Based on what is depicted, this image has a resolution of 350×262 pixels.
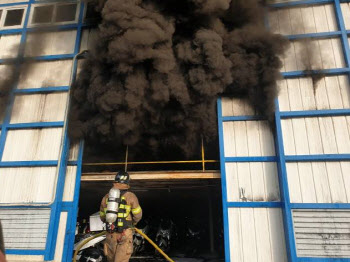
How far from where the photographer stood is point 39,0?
8.97m

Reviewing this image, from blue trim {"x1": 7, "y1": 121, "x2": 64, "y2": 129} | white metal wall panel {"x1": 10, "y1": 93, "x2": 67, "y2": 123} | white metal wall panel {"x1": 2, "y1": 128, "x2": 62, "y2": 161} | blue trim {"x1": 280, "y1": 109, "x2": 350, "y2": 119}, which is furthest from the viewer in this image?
white metal wall panel {"x1": 10, "y1": 93, "x2": 67, "y2": 123}

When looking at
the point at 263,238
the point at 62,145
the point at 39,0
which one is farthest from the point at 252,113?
the point at 39,0

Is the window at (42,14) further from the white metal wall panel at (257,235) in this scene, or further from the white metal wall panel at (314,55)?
the white metal wall panel at (257,235)

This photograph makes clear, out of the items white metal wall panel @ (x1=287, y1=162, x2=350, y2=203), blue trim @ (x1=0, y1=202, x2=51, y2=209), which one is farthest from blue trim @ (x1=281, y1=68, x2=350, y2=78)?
blue trim @ (x1=0, y1=202, x2=51, y2=209)

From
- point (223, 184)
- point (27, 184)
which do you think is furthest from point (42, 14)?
point (223, 184)

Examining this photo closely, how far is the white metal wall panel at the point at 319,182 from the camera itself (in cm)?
586

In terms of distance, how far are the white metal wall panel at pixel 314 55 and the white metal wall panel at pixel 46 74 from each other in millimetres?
5813

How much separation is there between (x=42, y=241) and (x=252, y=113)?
5765mm

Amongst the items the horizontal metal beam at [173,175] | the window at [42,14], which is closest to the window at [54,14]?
the window at [42,14]

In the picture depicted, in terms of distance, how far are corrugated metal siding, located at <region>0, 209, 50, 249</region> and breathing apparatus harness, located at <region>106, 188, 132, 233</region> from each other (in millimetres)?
2617

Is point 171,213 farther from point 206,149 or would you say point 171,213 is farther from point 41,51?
point 41,51

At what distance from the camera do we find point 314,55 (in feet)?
22.5

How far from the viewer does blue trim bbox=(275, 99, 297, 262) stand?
560 centimetres

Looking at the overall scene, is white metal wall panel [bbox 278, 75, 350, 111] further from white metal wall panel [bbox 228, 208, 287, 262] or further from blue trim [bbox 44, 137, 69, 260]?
blue trim [bbox 44, 137, 69, 260]
